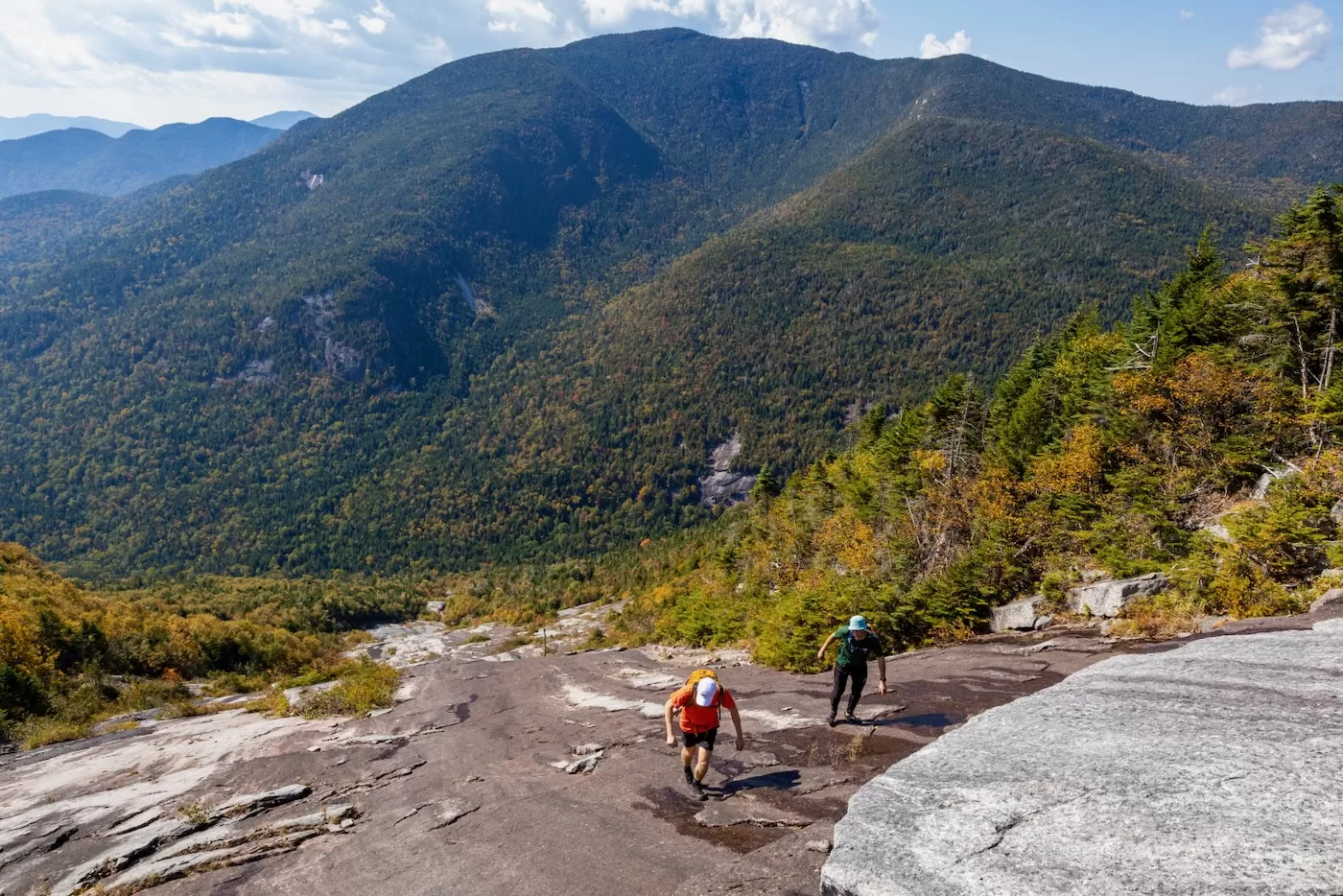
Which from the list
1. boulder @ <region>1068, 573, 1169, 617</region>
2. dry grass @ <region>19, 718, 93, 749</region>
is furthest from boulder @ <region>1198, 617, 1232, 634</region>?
dry grass @ <region>19, 718, 93, 749</region>

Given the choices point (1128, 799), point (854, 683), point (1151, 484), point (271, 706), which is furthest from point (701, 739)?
point (271, 706)

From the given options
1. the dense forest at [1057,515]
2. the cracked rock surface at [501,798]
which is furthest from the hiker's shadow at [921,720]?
the dense forest at [1057,515]

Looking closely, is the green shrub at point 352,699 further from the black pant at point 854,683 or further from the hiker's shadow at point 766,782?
the black pant at point 854,683

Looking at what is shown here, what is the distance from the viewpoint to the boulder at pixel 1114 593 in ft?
A: 54.6

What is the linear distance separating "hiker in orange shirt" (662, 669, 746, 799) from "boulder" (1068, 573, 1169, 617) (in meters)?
12.4

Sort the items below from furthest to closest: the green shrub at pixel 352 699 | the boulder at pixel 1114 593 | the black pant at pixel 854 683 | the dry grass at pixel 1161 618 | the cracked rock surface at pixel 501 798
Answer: the green shrub at pixel 352 699, the boulder at pixel 1114 593, the dry grass at pixel 1161 618, the black pant at pixel 854 683, the cracked rock surface at pixel 501 798

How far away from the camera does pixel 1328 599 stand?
1327cm

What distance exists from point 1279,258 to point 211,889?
3425cm

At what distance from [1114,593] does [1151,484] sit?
630 cm

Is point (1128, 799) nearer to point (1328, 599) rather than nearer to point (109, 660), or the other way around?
point (1328, 599)

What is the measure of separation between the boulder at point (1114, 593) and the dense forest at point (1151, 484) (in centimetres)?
51

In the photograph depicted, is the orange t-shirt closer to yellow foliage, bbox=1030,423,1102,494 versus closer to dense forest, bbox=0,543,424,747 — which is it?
dense forest, bbox=0,543,424,747

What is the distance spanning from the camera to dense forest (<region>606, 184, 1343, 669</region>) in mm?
15523

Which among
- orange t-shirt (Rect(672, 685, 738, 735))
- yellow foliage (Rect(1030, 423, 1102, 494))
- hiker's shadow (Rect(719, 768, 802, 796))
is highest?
yellow foliage (Rect(1030, 423, 1102, 494))
